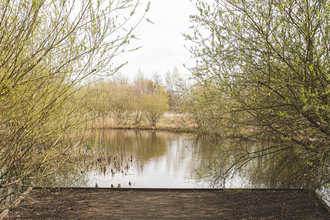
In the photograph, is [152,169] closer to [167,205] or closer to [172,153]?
[172,153]

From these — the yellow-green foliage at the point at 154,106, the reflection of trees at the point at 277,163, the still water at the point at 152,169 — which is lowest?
the still water at the point at 152,169

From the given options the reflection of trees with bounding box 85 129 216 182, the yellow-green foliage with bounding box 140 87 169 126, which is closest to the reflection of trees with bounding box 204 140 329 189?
the reflection of trees with bounding box 85 129 216 182

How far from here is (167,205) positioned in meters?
4.84

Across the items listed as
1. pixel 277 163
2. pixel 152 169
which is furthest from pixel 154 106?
pixel 277 163

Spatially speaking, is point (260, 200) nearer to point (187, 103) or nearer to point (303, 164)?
point (303, 164)

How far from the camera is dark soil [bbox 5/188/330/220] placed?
4.28m

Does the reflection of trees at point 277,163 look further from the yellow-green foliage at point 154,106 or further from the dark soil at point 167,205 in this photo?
the yellow-green foliage at point 154,106

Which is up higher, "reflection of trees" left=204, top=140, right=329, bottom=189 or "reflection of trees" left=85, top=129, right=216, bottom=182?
"reflection of trees" left=204, top=140, right=329, bottom=189

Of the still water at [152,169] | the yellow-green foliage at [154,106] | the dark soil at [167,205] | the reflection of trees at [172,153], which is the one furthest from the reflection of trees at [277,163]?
the yellow-green foliage at [154,106]

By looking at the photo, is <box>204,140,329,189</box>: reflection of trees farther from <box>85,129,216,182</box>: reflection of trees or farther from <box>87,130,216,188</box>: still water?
<box>85,129,216,182</box>: reflection of trees

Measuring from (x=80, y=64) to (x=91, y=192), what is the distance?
2.93m

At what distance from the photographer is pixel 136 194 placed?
5.41m

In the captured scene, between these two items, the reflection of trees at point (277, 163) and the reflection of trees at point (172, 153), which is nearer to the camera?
the reflection of trees at point (277, 163)

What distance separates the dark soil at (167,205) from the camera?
4.28 metres
